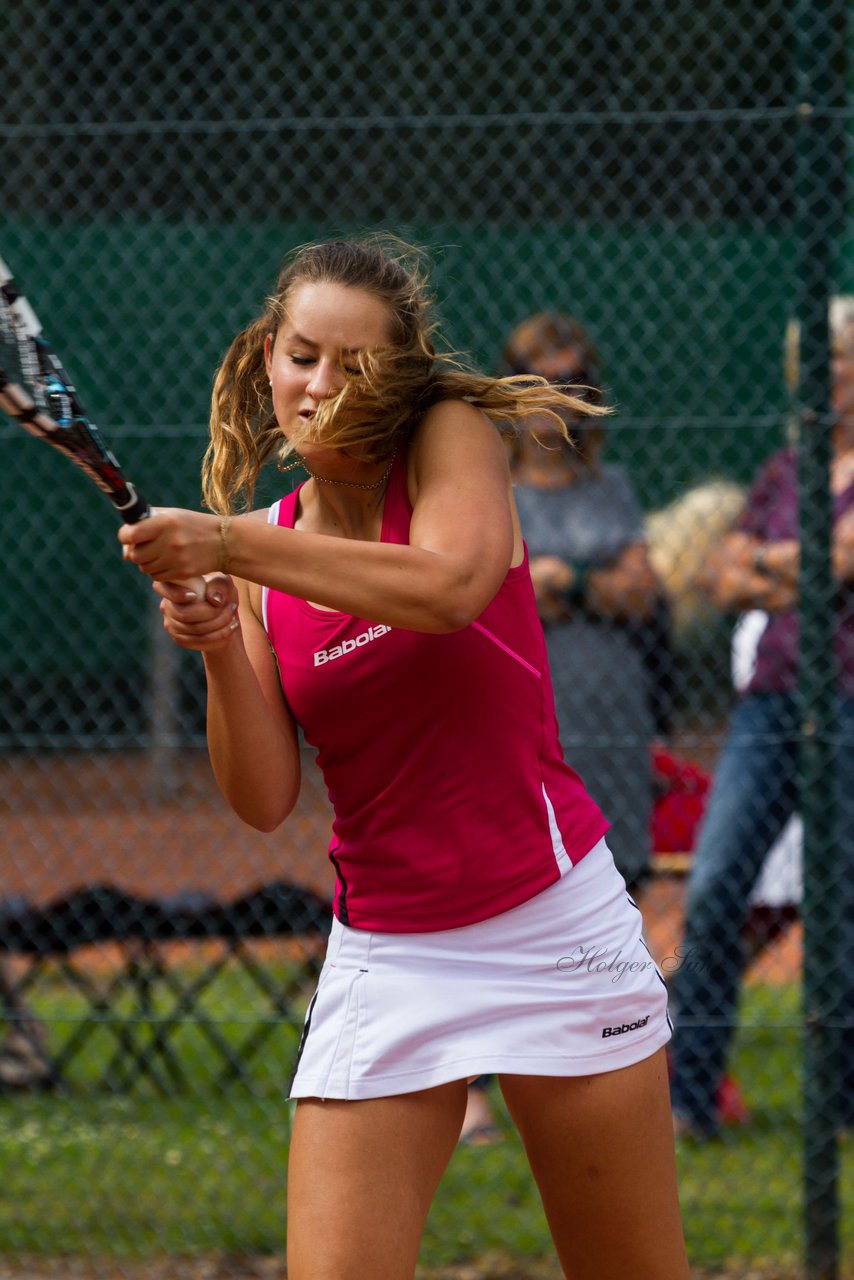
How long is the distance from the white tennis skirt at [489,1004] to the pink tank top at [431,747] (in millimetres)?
37

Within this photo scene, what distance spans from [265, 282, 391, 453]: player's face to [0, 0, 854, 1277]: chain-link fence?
117 centimetres

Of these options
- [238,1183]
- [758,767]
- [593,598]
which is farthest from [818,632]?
[238,1183]

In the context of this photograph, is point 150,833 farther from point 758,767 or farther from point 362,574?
Answer: point 362,574

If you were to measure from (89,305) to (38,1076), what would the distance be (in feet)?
8.91

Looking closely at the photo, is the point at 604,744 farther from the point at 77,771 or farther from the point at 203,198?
the point at 77,771

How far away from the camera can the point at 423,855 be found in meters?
2.23

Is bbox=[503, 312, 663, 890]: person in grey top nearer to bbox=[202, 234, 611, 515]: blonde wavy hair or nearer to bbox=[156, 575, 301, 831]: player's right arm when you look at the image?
bbox=[202, 234, 611, 515]: blonde wavy hair

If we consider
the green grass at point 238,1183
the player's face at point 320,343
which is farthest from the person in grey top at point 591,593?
the player's face at point 320,343

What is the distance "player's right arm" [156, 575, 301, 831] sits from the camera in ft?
6.75

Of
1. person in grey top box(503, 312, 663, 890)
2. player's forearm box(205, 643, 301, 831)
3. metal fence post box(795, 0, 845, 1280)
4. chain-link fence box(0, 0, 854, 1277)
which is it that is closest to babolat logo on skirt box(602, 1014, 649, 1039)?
player's forearm box(205, 643, 301, 831)

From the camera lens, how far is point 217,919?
14.9ft

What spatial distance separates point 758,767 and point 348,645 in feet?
6.85

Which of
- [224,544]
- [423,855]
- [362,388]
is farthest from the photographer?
[423,855]

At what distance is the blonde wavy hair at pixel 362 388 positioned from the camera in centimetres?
214
